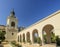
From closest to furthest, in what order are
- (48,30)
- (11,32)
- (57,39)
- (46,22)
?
(57,39) → (46,22) → (48,30) → (11,32)

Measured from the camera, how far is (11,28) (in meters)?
31.9

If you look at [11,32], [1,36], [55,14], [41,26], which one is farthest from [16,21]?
[55,14]

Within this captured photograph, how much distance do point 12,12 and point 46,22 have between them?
75.7 feet

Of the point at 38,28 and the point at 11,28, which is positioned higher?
the point at 11,28

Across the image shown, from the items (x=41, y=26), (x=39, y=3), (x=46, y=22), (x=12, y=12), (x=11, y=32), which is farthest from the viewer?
(x=12, y=12)

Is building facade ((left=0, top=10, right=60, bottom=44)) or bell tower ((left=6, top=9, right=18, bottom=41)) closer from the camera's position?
building facade ((left=0, top=10, right=60, bottom=44))

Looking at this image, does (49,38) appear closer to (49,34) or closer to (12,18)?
(49,34)

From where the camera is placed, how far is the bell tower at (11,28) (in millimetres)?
31084

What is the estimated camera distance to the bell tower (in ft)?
102

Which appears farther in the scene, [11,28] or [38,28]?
[11,28]

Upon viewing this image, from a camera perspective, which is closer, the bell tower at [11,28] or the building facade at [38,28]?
the building facade at [38,28]

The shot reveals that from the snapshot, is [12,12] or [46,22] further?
[12,12]

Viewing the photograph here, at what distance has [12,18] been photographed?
33.3m

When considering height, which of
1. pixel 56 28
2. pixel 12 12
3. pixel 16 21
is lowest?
pixel 56 28
